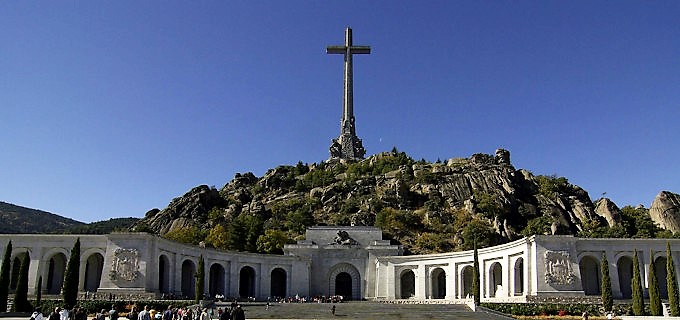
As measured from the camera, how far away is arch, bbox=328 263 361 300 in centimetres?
6431

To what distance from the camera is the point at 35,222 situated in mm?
124562

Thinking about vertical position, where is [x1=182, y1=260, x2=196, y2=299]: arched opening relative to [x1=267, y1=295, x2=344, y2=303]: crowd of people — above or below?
above

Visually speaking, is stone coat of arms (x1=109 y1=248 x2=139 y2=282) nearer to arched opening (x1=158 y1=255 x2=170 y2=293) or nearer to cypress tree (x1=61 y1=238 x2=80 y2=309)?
arched opening (x1=158 y1=255 x2=170 y2=293)

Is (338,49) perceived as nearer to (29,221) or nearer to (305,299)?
(305,299)

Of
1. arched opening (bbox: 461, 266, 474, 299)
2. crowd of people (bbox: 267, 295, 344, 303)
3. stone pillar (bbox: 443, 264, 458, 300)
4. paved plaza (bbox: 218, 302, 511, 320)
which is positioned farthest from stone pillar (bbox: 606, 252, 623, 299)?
crowd of people (bbox: 267, 295, 344, 303)

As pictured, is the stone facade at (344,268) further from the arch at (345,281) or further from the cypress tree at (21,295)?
the cypress tree at (21,295)

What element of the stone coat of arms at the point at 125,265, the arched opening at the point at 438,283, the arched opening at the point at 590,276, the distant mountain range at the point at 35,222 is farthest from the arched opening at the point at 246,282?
the distant mountain range at the point at 35,222

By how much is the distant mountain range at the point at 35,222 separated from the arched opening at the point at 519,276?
274 ft

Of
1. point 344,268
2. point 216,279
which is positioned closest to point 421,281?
point 344,268

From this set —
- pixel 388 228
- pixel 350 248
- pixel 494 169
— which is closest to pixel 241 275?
pixel 350 248

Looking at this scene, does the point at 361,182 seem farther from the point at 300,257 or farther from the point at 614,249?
the point at 614,249

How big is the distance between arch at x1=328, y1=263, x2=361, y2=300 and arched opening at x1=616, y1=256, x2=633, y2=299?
84.1ft

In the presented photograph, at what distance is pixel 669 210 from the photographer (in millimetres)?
79562

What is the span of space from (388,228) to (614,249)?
127ft
